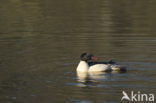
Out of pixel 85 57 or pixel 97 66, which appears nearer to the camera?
pixel 97 66

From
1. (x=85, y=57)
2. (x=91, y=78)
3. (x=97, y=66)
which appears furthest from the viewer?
(x=85, y=57)

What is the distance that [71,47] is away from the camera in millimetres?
20078

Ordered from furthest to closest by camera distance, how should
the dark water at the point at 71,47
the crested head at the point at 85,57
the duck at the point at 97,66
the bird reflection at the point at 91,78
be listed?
the crested head at the point at 85,57, the duck at the point at 97,66, the bird reflection at the point at 91,78, the dark water at the point at 71,47

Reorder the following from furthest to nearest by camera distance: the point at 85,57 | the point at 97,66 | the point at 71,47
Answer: the point at 71,47, the point at 85,57, the point at 97,66

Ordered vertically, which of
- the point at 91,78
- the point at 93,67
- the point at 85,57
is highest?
the point at 85,57

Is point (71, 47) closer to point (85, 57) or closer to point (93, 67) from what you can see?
point (85, 57)

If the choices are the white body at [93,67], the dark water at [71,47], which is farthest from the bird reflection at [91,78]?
the white body at [93,67]

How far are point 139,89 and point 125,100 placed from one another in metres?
0.90

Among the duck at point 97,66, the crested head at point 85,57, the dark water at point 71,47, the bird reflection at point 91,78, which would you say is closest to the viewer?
the dark water at point 71,47

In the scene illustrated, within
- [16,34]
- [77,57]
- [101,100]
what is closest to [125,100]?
[101,100]

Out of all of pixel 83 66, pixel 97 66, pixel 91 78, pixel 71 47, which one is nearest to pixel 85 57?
pixel 83 66

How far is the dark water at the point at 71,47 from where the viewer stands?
14.3 m

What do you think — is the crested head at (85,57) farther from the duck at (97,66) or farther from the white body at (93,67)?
the white body at (93,67)

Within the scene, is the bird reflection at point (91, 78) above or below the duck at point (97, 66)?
below
